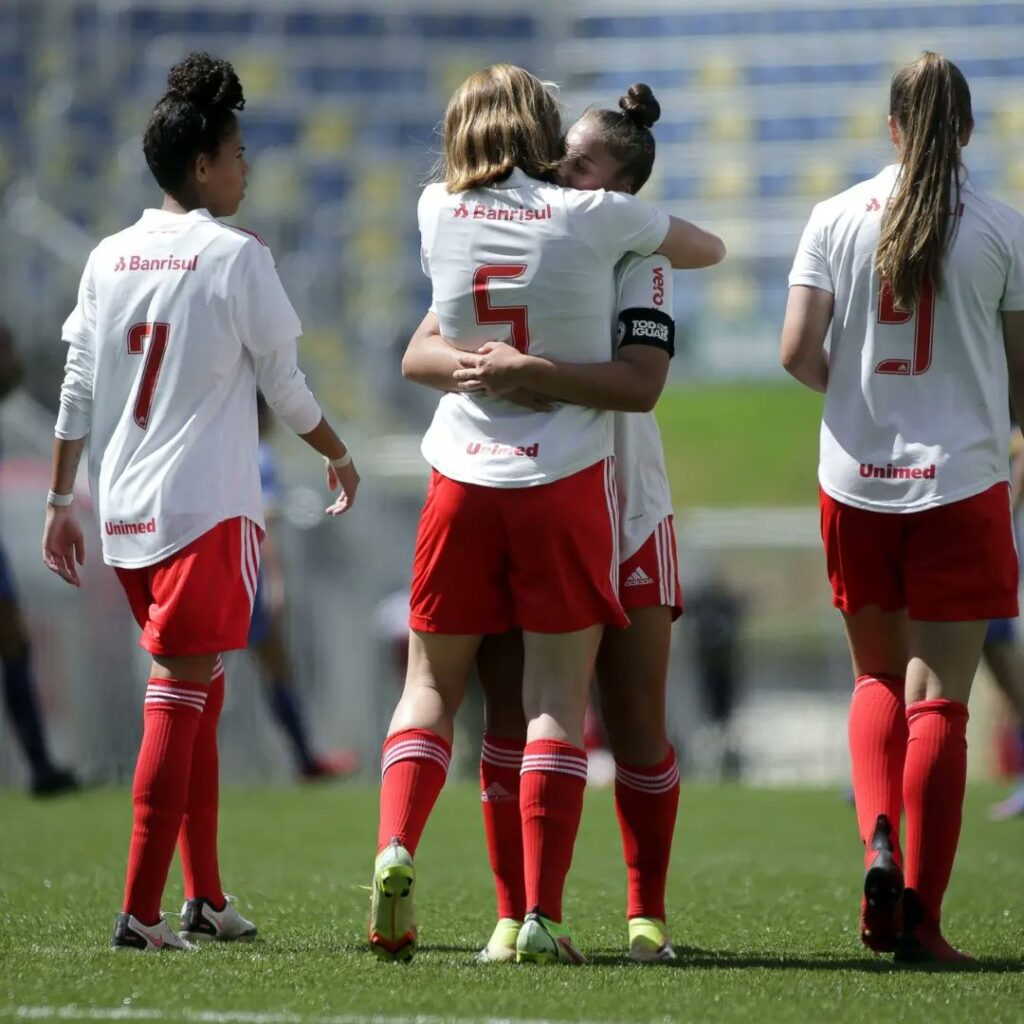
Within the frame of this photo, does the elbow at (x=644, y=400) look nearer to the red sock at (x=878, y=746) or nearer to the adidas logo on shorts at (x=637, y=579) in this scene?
the adidas logo on shorts at (x=637, y=579)

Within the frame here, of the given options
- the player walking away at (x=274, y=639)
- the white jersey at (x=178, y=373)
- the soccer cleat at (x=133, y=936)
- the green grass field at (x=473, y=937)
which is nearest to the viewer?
the green grass field at (x=473, y=937)

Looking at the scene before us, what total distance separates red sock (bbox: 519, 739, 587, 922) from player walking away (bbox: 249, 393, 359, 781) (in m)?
4.84

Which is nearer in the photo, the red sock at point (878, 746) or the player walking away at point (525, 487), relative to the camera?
the player walking away at point (525, 487)

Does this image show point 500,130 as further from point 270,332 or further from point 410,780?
point 410,780

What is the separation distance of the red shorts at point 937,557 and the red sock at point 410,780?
0.94 meters

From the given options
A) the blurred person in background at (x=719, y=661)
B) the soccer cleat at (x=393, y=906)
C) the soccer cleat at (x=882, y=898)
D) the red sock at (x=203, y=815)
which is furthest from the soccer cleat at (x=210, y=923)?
the blurred person in background at (x=719, y=661)

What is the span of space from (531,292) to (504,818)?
1090 mm

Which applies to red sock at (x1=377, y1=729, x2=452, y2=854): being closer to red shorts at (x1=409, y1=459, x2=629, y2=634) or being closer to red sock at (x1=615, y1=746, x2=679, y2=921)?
red shorts at (x1=409, y1=459, x2=629, y2=634)

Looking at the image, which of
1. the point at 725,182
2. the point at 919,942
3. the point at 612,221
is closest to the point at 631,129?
the point at 612,221

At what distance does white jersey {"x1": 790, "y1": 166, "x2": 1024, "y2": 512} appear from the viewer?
3529mm

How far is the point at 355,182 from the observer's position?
2438 cm

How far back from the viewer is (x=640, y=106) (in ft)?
11.5

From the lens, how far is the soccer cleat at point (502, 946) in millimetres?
3344

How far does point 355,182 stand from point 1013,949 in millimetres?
21655
